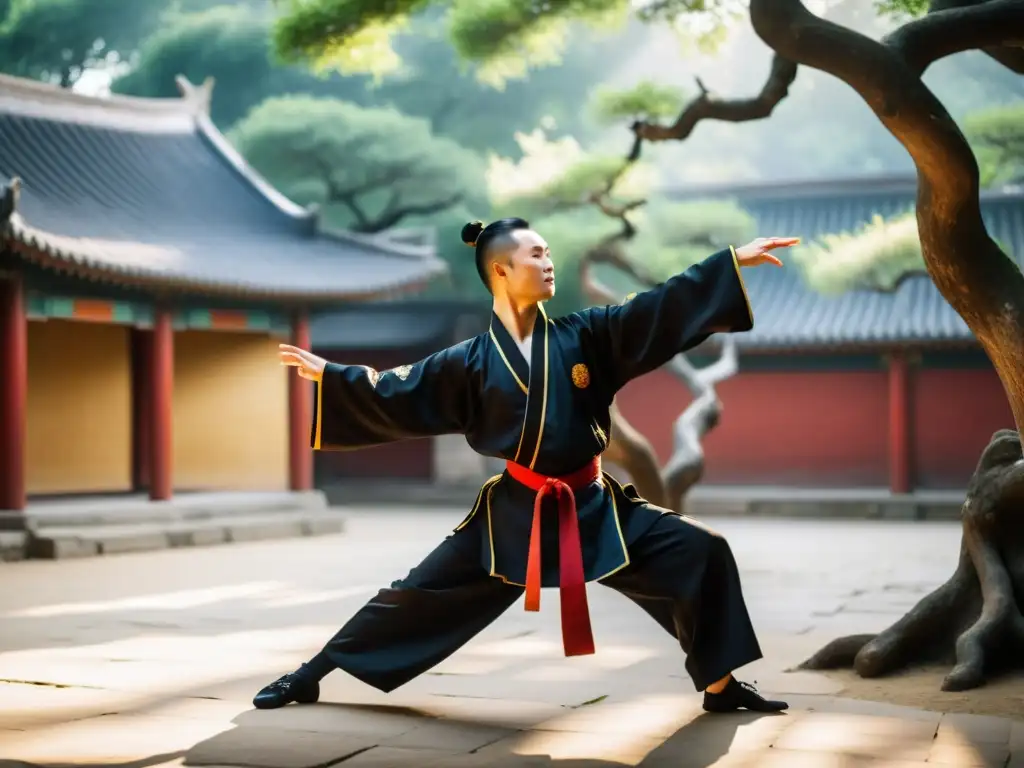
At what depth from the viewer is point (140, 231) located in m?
13.9

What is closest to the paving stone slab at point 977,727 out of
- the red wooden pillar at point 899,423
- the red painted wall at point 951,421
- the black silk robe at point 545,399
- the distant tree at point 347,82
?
the black silk robe at point 545,399

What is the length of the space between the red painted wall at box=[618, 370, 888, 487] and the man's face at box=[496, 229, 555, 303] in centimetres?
1433

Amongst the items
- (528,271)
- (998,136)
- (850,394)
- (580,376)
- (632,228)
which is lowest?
(850,394)

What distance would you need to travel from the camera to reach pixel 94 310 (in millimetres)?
13164

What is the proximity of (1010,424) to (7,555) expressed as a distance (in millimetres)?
12043

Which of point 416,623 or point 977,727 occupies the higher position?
point 416,623

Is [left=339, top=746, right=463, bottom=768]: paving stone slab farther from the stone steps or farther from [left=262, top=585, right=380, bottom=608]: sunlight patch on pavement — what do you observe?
the stone steps

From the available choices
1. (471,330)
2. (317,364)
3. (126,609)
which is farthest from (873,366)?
(317,364)

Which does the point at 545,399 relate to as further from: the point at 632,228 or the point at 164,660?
the point at 632,228

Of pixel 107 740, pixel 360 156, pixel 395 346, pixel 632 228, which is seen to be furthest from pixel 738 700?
pixel 360 156

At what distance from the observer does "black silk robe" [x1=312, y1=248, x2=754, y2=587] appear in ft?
13.3

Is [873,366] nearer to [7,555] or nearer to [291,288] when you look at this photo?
[291,288]

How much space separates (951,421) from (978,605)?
12881mm

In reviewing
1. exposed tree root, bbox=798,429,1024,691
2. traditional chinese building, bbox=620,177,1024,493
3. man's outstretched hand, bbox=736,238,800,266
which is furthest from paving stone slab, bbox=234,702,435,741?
traditional chinese building, bbox=620,177,1024,493
